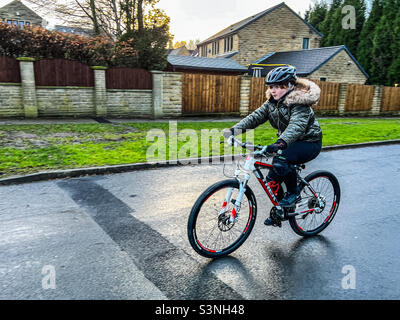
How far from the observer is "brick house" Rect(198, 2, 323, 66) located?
3672cm

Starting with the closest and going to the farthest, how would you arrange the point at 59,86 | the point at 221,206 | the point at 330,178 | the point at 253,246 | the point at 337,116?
the point at 221,206, the point at 253,246, the point at 330,178, the point at 59,86, the point at 337,116

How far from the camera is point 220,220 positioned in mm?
3400

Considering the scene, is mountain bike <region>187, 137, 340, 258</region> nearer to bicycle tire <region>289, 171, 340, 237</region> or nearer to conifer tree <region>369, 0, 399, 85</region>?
bicycle tire <region>289, 171, 340, 237</region>

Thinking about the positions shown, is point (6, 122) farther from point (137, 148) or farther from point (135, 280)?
point (135, 280)

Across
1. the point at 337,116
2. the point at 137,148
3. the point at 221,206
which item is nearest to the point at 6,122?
the point at 137,148

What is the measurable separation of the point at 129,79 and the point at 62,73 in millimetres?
3038

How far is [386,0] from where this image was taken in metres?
37.6

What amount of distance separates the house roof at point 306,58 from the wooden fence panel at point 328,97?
26.5ft

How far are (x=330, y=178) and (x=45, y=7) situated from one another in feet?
75.9

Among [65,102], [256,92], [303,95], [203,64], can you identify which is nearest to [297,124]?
[303,95]

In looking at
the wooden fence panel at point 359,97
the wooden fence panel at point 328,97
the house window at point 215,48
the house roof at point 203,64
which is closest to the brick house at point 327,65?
the house roof at point 203,64

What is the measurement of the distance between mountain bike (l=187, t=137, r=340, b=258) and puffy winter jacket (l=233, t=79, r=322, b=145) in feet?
1.23

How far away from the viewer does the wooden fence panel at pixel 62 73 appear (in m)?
13.5

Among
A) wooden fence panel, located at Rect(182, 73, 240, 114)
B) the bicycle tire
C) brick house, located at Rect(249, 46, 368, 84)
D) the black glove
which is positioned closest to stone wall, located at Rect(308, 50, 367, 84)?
brick house, located at Rect(249, 46, 368, 84)
